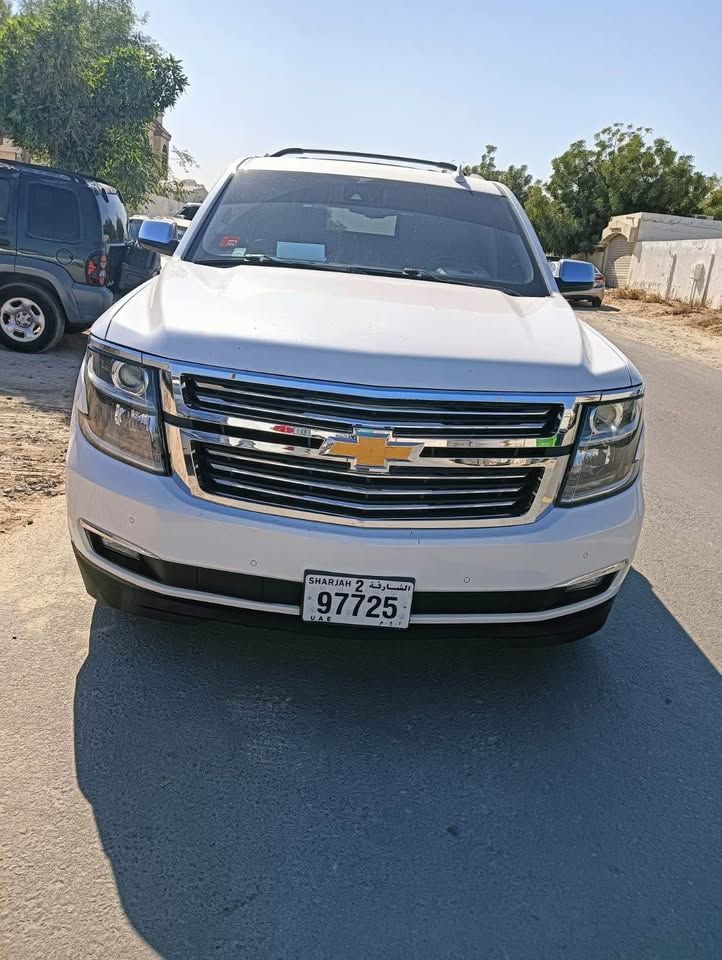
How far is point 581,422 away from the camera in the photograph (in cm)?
291

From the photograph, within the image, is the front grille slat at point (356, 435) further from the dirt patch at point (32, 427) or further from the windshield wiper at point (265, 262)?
the dirt patch at point (32, 427)

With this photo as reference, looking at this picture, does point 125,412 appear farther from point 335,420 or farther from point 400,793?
point 400,793

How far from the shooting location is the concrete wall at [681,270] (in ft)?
90.0

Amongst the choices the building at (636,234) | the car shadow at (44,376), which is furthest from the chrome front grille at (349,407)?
the building at (636,234)

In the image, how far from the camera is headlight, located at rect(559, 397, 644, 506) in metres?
2.94

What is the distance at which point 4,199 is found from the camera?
9.30 meters

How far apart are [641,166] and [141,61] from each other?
1065 inches

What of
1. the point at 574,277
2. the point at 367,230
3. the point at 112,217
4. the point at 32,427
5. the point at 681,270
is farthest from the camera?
the point at 681,270

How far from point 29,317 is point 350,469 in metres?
7.91

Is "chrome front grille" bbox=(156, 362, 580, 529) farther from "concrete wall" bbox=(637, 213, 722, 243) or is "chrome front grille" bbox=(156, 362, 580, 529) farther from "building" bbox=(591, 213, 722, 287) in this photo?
"concrete wall" bbox=(637, 213, 722, 243)

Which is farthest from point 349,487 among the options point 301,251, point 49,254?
point 49,254

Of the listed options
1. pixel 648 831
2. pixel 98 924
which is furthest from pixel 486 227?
pixel 98 924

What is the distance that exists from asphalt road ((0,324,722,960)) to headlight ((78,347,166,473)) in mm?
904

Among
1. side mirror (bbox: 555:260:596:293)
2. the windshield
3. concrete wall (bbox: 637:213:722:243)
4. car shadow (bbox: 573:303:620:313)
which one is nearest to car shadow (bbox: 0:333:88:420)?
the windshield
